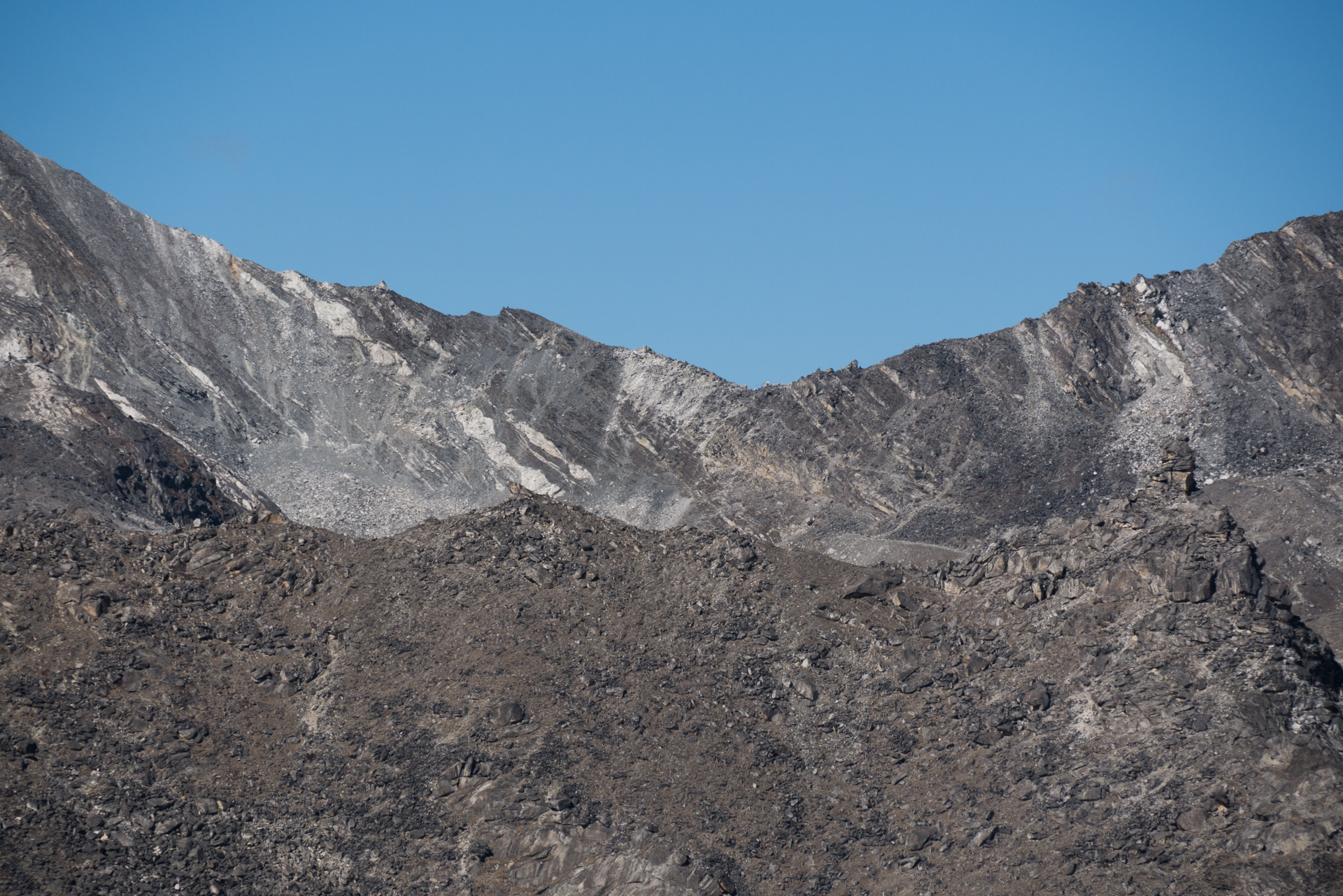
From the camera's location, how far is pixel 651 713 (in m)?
27.5

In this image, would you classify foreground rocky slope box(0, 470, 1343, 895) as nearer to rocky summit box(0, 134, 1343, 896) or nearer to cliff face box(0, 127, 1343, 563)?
rocky summit box(0, 134, 1343, 896)

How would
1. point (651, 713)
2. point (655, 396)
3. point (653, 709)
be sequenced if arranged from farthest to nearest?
point (655, 396) → point (653, 709) → point (651, 713)

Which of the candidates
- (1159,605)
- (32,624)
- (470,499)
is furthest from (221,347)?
(1159,605)

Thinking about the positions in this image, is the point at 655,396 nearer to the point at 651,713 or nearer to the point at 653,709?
the point at 653,709

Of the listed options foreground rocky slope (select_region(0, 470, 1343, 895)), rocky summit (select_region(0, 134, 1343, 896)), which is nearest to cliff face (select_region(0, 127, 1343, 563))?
rocky summit (select_region(0, 134, 1343, 896))

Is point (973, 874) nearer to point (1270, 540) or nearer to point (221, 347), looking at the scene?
point (1270, 540)

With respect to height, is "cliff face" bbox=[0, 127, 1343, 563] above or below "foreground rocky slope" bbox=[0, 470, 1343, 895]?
above

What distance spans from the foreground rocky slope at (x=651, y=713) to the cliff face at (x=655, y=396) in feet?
90.6

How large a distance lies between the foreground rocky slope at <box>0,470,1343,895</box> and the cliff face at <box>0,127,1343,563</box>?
90.6ft

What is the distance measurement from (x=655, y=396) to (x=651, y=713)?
1960 inches

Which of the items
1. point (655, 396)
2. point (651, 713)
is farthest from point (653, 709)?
point (655, 396)

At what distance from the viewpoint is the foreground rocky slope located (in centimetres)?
2348

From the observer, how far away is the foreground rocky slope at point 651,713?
2348cm

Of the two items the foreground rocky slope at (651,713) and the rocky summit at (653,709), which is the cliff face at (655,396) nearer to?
the rocky summit at (653,709)
